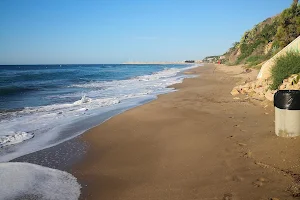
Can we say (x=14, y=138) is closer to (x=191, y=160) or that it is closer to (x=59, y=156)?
(x=59, y=156)

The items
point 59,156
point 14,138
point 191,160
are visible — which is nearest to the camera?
point 191,160

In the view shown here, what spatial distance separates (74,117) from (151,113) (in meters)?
2.75

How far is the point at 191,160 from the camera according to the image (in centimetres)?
448

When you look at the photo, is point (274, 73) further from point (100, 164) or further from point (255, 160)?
point (100, 164)

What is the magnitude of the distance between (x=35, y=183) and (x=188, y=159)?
2.63 metres

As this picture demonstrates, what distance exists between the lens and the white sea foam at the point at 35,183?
11.3 feet

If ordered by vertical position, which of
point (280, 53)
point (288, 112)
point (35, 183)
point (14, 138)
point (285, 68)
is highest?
point (280, 53)

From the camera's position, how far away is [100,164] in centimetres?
458

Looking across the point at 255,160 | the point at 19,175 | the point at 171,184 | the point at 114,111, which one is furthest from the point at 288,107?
the point at 114,111

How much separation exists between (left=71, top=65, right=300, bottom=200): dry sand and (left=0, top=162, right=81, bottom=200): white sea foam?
216mm

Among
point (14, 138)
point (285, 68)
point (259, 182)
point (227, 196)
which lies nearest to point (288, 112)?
point (259, 182)

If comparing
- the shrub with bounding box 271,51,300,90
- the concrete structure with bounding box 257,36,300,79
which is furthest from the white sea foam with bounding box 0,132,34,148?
the concrete structure with bounding box 257,36,300,79

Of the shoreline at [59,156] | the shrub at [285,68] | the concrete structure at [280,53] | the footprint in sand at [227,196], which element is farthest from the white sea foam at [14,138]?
the concrete structure at [280,53]

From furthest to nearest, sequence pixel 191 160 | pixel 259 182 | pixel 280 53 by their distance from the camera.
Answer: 1. pixel 280 53
2. pixel 191 160
3. pixel 259 182
